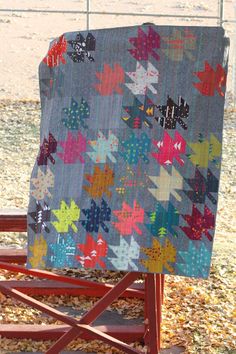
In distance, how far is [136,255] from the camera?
375cm

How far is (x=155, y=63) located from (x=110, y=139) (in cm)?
30

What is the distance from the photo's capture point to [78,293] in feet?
19.0

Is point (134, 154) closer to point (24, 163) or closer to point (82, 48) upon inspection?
point (82, 48)

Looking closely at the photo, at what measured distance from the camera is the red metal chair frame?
4.13 metres

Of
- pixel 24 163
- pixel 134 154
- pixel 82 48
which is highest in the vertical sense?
pixel 82 48

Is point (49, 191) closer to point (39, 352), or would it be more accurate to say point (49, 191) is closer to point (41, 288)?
point (39, 352)

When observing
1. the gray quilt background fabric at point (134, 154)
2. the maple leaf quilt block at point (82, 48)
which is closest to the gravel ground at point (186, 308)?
the gray quilt background fabric at point (134, 154)

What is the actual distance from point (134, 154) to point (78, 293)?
2.16m

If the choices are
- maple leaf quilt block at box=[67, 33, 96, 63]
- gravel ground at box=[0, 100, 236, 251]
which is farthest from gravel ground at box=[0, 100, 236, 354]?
maple leaf quilt block at box=[67, 33, 96, 63]

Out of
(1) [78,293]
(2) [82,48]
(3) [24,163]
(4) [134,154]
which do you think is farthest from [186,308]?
(3) [24,163]

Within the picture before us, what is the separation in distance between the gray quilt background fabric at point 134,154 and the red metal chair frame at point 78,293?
0.28 meters

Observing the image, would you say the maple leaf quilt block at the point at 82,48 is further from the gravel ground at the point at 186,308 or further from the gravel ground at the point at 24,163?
the gravel ground at the point at 24,163

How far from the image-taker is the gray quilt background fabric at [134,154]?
12.2ft

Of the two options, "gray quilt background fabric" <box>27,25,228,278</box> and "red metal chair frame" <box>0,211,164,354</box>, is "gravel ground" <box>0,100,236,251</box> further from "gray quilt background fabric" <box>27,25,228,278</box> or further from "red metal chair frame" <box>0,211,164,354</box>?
"gray quilt background fabric" <box>27,25,228,278</box>
